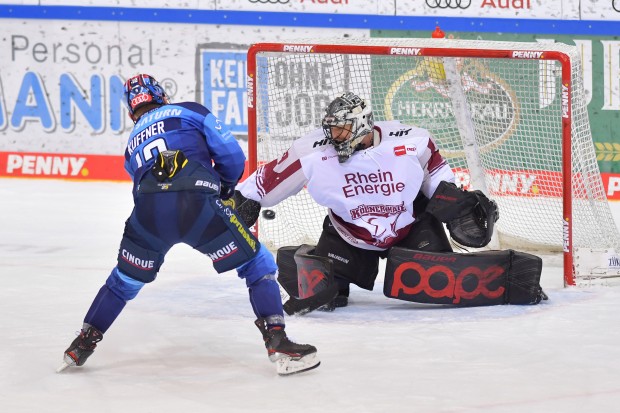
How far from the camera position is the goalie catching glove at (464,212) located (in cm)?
543

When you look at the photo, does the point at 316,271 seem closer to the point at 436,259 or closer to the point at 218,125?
the point at 436,259

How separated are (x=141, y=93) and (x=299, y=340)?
46.0 inches

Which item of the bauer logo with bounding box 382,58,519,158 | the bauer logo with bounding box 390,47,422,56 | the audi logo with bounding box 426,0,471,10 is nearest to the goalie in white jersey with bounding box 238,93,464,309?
the bauer logo with bounding box 390,47,422,56

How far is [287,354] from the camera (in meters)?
4.19

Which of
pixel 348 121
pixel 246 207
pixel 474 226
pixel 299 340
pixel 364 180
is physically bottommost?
pixel 299 340

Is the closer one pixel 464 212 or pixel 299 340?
pixel 299 340

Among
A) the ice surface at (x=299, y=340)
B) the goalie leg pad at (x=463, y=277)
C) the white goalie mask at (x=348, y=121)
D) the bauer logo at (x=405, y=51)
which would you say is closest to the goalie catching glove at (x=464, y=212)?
the goalie leg pad at (x=463, y=277)

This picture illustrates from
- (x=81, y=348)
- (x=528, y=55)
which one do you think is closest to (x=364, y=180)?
(x=528, y=55)

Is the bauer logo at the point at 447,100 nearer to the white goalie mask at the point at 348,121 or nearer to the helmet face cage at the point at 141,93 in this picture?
the white goalie mask at the point at 348,121

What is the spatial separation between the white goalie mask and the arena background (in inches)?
172

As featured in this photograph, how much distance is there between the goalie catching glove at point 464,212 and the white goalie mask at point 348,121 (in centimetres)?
46

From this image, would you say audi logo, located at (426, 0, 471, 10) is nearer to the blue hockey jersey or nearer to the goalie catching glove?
the goalie catching glove

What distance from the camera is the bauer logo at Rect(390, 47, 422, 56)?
19.9ft

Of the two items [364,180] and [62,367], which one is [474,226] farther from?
[62,367]
